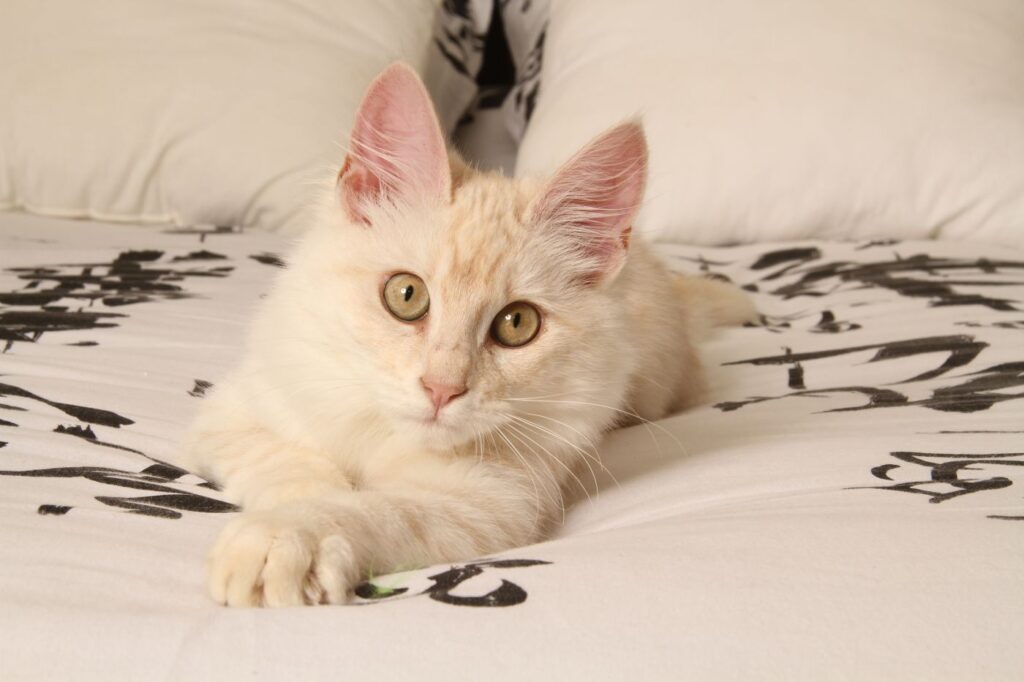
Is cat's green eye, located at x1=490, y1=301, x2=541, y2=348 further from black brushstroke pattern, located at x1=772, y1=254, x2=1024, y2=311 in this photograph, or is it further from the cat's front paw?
black brushstroke pattern, located at x1=772, y1=254, x2=1024, y2=311

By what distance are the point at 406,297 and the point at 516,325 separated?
14 cm

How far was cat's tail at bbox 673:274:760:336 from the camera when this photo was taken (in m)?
1.95

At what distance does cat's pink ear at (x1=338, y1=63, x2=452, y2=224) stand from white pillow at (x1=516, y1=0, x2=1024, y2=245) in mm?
1274

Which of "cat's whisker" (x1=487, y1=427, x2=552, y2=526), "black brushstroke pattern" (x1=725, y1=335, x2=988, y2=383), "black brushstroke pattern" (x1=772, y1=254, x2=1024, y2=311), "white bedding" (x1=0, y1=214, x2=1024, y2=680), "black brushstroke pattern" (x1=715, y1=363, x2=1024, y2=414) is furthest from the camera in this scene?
"black brushstroke pattern" (x1=772, y1=254, x2=1024, y2=311)

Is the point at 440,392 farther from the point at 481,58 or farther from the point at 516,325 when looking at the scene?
the point at 481,58

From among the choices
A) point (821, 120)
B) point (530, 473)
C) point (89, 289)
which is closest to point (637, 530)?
point (530, 473)

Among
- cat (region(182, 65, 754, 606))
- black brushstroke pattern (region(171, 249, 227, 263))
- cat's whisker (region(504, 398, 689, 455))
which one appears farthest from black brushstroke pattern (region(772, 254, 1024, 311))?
black brushstroke pattern (region(171, 249, 227, 263))

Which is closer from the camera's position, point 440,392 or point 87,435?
point 440,392

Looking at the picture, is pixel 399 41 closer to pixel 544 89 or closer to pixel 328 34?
pixel 328 34

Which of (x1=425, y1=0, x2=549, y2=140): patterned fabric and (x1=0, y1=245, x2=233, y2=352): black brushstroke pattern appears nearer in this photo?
(x1=0, y1=245, x2=233, y2=352): black brushstroke pattern

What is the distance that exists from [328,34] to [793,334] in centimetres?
170

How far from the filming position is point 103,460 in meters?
1.17

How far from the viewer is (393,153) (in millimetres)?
1262

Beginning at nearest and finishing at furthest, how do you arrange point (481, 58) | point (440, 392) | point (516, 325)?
point (440, 392) < point (516, 325) < point (481, 58)
